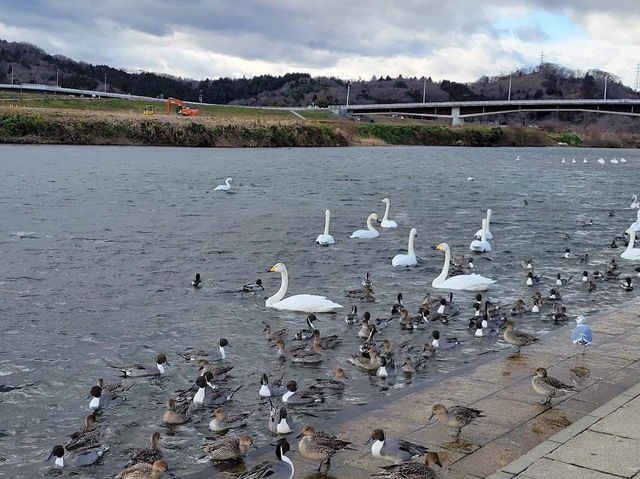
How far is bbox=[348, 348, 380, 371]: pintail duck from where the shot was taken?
11695 mm

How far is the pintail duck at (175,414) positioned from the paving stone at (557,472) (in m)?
4.61

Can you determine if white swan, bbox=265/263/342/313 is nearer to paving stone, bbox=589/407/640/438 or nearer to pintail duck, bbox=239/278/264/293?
pintail duck, bbox=239/278/264/293

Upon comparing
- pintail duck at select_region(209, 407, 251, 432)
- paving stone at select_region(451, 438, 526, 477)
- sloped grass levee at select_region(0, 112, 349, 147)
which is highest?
sloped grass levee at select_region(0, 112, 349, 147)

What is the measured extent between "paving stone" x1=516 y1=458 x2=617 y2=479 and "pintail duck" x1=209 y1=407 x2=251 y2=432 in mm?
3925

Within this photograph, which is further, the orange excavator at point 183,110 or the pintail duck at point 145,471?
the orange excavator at point 183,110

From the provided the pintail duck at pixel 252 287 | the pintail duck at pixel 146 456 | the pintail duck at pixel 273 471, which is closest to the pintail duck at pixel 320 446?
the pintail duck at pixel 273 471

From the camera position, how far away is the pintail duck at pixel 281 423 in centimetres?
914

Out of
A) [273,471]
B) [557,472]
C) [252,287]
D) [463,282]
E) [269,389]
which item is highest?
[557,472]

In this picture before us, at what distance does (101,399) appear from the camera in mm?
10234

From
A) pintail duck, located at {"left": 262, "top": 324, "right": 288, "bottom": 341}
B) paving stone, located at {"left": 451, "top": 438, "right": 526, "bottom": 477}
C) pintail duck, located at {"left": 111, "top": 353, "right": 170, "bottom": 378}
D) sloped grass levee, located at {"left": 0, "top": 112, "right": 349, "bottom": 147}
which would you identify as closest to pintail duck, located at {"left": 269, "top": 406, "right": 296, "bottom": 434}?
paving stone, located at {"left": 451, "top": 438, "right": 526, "bottom": 477}

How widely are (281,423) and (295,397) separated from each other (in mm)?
1211

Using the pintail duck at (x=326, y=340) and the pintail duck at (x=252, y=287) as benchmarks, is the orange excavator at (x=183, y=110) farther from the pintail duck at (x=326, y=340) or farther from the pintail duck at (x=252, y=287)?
the pintail duck at (x=326, y=340)

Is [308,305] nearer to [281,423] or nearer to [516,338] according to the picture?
[516,338]

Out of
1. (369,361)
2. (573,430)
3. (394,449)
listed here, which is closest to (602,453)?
(573,430)
